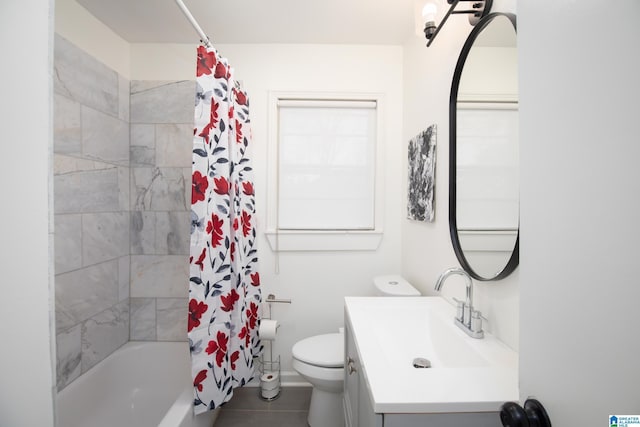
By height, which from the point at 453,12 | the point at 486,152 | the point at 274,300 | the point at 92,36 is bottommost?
the point at 274,300

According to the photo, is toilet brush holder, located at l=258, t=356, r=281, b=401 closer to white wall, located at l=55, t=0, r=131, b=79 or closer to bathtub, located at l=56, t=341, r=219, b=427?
bathtub, located at l=56, t=341, r=219, b=427

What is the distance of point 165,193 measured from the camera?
1.83 metres

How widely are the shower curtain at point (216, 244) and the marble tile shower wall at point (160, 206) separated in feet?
1.96

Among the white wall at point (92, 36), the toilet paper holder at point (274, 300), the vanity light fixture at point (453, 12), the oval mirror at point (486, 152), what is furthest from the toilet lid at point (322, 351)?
the white wall at point (92, 36)

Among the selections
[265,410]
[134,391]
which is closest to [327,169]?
[265,410]

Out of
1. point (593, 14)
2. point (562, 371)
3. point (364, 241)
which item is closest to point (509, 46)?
point (593, 14)

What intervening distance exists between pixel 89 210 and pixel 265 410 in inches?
63.4

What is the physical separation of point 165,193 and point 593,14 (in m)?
2.08

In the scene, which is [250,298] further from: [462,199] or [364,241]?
[462,199]

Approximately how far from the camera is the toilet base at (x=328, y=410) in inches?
57.1

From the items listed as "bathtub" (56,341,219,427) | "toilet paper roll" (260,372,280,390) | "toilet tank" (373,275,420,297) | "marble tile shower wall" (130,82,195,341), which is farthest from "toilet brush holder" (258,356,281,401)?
"toilet tank" (373,275,420,297)

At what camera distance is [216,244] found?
125 cm

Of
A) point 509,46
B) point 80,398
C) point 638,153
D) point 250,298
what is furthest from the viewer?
point 250,298

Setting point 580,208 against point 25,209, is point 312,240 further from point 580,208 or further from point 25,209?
point 580,208
